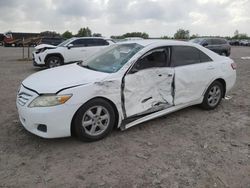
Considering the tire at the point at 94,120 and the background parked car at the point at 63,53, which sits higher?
the background parked car at the point at 63,53

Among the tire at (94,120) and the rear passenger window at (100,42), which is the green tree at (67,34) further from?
the tire at (94,120)

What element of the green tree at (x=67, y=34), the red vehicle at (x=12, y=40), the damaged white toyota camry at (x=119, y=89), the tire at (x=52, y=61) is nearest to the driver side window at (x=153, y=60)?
the damaged white toyota camry at (x=119, y=89)

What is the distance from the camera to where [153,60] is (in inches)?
171

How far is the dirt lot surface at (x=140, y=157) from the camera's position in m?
2.92

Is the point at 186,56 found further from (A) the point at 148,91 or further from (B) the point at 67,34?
(B) the point at 67,34

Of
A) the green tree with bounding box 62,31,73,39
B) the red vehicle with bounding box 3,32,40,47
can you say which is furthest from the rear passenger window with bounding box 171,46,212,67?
the green tree with bounding box 62,31,73,39

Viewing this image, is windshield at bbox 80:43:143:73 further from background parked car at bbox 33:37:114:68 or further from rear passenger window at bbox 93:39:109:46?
rear passenger window at bbox 93:39:109:46

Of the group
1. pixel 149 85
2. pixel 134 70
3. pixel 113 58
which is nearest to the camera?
pixel 134 70

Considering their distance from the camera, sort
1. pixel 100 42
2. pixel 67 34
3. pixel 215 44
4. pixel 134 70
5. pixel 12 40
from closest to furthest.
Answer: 1. pixel 134 70
2. pixel 100 42
3. pixel 215 44
4. pixel 12 40
5. pixel 67 34

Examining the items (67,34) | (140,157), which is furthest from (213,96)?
(67,34)

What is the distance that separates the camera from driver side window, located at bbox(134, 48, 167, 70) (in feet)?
13.6

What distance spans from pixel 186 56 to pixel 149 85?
116 centimetres

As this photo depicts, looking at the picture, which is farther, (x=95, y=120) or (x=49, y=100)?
(x=95, y=120)

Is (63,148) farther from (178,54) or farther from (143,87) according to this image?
(178,54)
